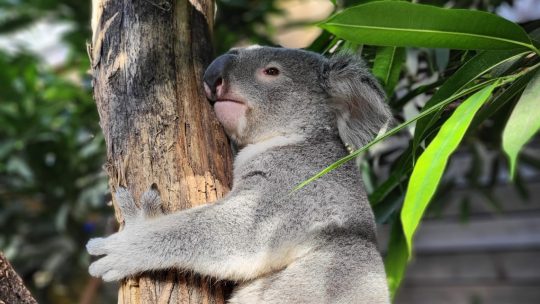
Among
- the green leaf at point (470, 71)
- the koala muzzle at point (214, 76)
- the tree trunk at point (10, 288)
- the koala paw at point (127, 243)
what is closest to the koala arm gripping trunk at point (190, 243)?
the koala paw at point (127, 243)

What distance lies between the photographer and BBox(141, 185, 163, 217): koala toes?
1.73 metres

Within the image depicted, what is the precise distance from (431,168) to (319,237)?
764mm

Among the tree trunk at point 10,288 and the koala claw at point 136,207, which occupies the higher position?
the koala claw at point 136,207

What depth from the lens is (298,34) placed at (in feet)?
20.8

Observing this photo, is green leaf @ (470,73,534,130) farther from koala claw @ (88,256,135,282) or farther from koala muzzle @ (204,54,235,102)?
koala claw @ (88,256,135,282)

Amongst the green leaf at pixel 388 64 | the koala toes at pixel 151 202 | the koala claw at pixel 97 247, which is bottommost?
the koala claw at pixel 97 247

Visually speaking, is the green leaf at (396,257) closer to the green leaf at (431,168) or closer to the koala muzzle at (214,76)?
the koala muzzle at (214,76)

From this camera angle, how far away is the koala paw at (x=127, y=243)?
67.8 inches

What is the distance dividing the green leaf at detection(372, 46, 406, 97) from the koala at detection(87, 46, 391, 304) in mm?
106

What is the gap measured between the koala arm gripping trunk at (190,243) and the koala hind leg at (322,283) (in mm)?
69

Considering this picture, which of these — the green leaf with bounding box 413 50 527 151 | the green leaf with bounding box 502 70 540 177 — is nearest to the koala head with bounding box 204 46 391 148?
the green leaf with bounding box 413 50 527 151

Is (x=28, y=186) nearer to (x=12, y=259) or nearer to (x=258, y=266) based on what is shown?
(x=12, y=259)

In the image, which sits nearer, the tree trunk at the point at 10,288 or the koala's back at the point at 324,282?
the tree trunk at the point at 10,288

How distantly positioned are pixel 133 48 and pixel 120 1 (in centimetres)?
17
